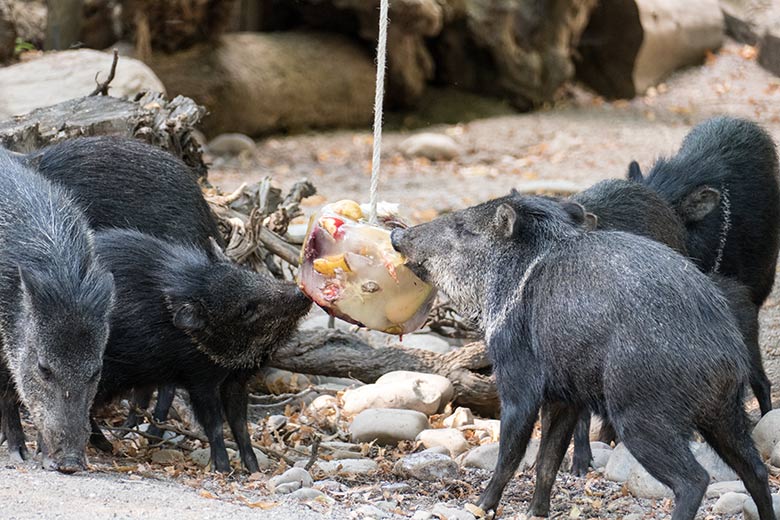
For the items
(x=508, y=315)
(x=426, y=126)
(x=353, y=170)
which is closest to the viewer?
(x=508, y=315)

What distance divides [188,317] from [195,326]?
5 cm

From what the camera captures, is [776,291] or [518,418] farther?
[776,291]

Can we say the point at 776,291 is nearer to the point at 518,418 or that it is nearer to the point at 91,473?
the point at 518,418

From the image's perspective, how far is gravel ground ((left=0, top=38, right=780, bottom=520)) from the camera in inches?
160

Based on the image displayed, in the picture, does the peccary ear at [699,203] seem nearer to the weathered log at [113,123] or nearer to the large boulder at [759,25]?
the weathered log at [113,123]

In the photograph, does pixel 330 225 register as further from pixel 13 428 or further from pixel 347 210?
pixel 13 428

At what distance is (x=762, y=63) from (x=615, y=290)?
505 inches

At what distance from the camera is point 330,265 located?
4773 millimetres

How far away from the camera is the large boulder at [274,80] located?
42.0 ft

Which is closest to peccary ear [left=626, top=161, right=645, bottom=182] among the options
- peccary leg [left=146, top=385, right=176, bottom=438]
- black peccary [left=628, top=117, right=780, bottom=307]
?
black peccary [left=628, top=117, right=780, bottom=307]

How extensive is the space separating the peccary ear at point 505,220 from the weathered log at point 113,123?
110 inches

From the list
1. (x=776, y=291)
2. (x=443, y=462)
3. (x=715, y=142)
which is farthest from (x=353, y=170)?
(x=443, y=462)

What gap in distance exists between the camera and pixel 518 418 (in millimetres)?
4270

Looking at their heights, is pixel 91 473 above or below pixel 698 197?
below
